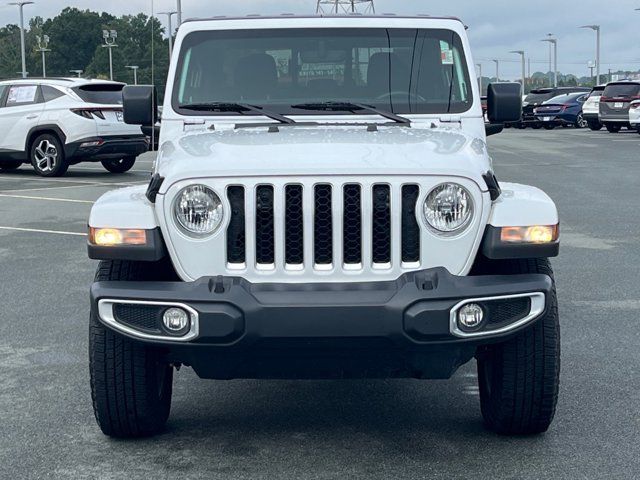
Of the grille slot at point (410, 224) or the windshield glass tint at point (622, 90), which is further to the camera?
the windshield glass tint at point (622, 90)

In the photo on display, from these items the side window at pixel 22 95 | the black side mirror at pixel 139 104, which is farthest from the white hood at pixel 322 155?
the side window at pixel 22 95

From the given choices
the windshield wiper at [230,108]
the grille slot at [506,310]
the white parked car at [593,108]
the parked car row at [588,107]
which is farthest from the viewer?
the white parked car at [593,108]

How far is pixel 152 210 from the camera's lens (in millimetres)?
4758

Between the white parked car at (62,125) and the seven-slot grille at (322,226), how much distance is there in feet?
51.8

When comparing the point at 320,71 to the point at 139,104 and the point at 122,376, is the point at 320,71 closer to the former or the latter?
the point at 139,104

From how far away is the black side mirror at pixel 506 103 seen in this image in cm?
644

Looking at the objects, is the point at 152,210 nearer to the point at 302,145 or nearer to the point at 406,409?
the point at 302,145

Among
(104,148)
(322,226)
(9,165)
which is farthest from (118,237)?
(9,165)

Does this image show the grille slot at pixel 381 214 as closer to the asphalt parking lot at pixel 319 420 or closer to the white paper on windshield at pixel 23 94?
the asphalt parking lot at pixel 319 420

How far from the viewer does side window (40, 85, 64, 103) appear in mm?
20609

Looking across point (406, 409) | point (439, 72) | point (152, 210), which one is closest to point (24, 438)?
point (152, 210)

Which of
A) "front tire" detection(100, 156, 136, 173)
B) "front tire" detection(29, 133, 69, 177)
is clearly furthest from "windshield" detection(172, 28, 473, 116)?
"front tire" detection(100, 156, 136, 173)

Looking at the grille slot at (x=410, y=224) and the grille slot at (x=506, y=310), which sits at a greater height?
the grille slot at (x=410, y=224)

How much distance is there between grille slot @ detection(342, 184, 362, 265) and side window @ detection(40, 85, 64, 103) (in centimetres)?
1669
